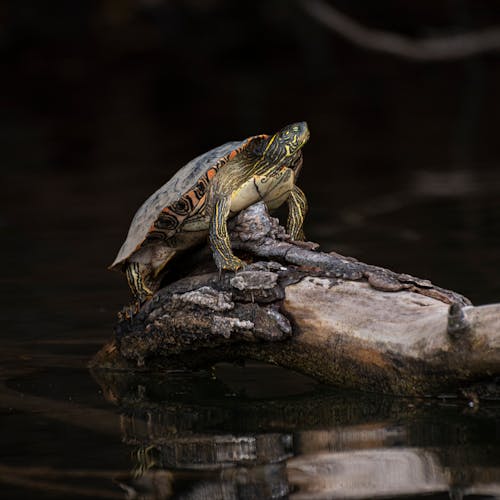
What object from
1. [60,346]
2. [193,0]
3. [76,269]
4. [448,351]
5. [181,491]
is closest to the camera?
[181,491]

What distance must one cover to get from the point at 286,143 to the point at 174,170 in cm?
683

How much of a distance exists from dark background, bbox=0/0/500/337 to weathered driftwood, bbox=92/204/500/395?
43.4 inches

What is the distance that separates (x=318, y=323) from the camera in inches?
133

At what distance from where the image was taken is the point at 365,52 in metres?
21.8

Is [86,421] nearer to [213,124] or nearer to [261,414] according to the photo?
[261,414]

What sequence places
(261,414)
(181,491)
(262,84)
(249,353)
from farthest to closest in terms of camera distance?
1. (262,84)
2. (249,353)
3. (261,414)
4. (181,491)

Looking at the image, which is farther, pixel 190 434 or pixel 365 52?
pixel 365 52

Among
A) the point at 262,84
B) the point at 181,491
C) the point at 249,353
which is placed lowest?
the point at 181,491

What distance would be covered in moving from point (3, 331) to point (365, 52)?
18.2 m

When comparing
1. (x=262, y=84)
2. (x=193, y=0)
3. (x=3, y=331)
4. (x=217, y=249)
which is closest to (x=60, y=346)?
(x=3, y=331)

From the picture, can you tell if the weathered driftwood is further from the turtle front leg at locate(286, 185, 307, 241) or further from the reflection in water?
the turtle front leg at locate(286, 185, 307, 241)

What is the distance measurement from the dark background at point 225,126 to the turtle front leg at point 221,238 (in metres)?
1.16

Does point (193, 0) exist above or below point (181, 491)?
above

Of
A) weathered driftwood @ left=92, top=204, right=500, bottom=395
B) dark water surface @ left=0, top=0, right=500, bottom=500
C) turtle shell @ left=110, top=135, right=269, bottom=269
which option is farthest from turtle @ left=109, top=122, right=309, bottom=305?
dark water surface @ left=0, top=0, right=500, bottom=500
